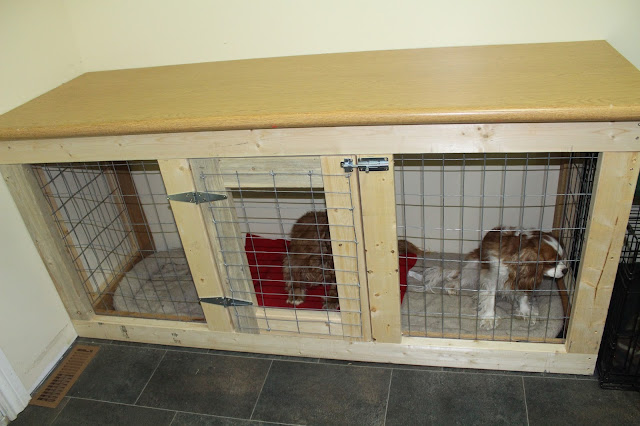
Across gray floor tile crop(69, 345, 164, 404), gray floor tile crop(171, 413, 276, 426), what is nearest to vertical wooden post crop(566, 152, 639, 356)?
gray floor tile crop(171, 413, 276, 426)

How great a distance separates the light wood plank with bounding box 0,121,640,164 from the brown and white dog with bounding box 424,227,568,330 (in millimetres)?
489

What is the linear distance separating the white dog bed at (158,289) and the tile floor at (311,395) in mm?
266

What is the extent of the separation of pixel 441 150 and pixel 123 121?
967 mm

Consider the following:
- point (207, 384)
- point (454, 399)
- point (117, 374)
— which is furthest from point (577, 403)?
point (117, 374)

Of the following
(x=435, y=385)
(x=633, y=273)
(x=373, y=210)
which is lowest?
(x=435, y=385)

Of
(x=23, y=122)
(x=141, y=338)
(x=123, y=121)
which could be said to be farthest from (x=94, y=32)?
(x=141, y=338)

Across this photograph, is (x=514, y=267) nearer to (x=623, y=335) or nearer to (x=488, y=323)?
(x=488, y=323)

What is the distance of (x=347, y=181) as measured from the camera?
5.35ft

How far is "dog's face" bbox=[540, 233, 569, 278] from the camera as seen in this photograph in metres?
1.93

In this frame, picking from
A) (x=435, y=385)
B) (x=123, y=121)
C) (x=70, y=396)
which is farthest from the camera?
(x=70, y=396)

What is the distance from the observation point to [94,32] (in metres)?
2.22

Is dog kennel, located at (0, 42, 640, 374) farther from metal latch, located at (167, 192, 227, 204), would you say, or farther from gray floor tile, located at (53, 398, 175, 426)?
gray floor tile, located at (53, 398, 175, 426)

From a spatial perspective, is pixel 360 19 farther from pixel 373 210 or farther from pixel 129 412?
pixel 129 412

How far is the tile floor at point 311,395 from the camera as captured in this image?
1791 millimetres
